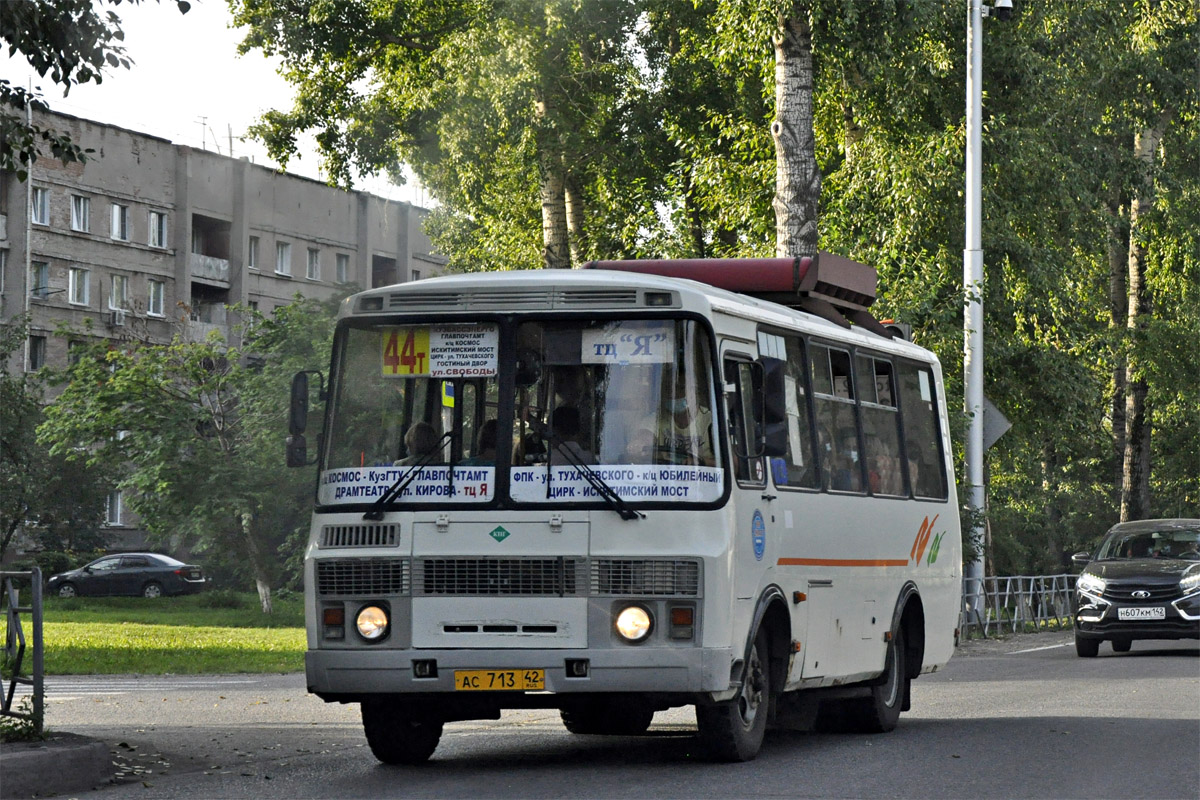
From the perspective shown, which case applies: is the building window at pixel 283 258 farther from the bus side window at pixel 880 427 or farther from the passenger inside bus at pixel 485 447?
the passenger inside bus at pixel 485 447

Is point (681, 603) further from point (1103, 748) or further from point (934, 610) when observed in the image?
point (934, 610)

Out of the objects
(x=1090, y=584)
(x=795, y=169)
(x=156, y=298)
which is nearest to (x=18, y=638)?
(x=795, y=169)

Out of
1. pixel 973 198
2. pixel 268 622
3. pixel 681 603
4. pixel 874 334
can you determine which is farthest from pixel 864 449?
pixel 268 622

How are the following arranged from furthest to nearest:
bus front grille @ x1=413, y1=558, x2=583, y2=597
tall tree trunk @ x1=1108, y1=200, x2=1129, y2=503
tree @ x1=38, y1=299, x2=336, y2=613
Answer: tree @ x1=38, y1=299, x2=336, y2=613 < tall tree trunk @ x1=1108, y1=200, x2=1129, y2=503 < bus front grille @ x1=413, y1=558, x2=583, y2=597

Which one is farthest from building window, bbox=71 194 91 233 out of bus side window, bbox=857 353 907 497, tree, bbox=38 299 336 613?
bus side window, bbox=857 353 907 497

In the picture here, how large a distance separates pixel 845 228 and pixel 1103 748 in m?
18.6

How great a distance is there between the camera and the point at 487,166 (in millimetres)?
36531

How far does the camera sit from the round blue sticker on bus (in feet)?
36.8

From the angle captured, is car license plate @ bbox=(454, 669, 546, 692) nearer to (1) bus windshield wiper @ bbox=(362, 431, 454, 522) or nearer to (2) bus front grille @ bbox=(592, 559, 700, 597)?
(2) bus front grille @ bbox=(592, 559, 700, 597)

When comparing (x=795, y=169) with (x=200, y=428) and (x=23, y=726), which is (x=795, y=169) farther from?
(x=200, y=428)

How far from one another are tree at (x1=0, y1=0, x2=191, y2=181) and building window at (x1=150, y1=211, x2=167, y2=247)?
5865 cm

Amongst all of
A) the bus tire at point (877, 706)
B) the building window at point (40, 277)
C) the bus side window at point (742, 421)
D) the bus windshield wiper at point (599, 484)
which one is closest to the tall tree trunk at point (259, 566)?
the building window at point (40, 277)

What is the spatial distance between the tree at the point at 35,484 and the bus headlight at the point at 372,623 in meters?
41.3

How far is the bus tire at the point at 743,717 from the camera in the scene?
11.0 meters
